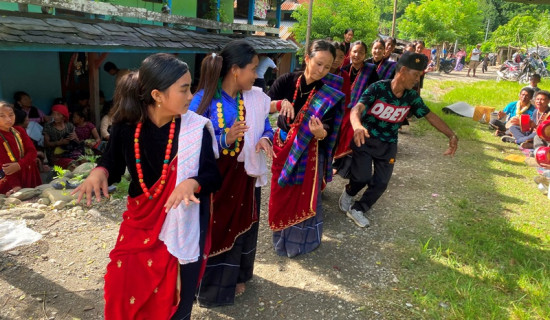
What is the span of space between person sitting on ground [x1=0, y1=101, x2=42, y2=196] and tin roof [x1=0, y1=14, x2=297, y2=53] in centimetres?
108

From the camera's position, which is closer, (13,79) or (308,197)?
(308,197)

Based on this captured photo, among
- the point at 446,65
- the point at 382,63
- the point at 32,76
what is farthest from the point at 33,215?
the point at 446,65

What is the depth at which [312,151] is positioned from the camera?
332 cm

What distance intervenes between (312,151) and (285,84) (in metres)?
0.62

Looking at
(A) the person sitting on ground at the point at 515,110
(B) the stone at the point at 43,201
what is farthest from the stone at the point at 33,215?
(A) the person sitting on ground at the point at 515,110

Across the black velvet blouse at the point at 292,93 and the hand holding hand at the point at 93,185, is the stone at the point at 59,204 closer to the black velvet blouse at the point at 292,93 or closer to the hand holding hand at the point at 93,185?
the black velvet blouse at the point at 292,93

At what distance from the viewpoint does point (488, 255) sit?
12.2ft

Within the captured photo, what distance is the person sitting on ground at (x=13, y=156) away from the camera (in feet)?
14.3

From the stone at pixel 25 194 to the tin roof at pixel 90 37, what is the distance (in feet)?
6.00

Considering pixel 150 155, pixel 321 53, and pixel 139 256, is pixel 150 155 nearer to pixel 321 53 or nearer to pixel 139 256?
pixel 139 256

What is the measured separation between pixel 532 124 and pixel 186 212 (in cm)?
871

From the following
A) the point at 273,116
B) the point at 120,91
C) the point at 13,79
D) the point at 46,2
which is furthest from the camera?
the point at 273,116

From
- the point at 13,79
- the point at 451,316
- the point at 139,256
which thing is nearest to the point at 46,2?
the point at 13,79

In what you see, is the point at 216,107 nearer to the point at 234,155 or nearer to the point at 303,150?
the point at 234,155
